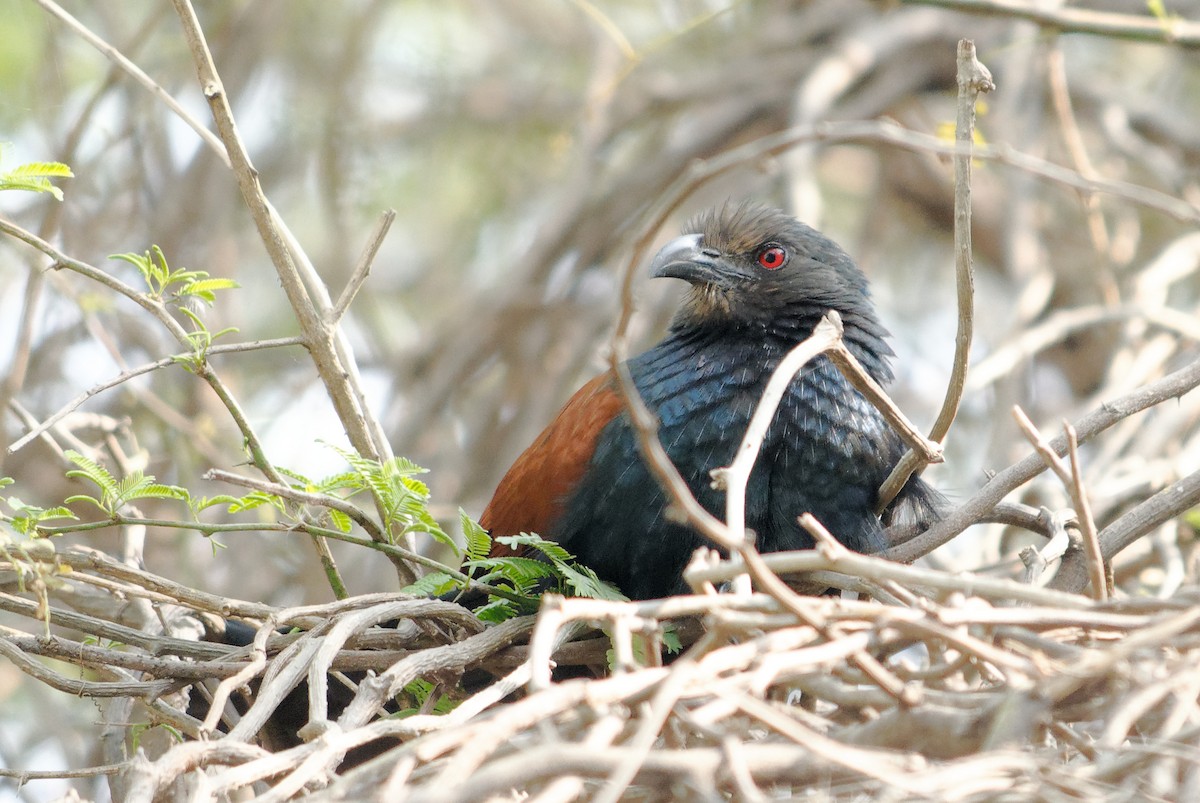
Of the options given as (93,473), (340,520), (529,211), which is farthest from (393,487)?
(529,211)

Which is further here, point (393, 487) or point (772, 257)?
point (772, 257)

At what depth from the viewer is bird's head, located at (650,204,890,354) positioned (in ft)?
12.3

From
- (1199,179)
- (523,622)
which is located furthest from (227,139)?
(1199,179)

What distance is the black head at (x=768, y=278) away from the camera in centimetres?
375

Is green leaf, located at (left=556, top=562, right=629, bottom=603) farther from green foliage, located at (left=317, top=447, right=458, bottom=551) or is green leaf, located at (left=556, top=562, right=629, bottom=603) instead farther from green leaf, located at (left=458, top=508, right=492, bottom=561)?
green foliage, located at (left=317, top=447, right=458, bottom=551)

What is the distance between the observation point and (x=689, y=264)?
3838 millimetres

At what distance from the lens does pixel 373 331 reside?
624 cm

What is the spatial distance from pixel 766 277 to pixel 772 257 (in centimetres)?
10

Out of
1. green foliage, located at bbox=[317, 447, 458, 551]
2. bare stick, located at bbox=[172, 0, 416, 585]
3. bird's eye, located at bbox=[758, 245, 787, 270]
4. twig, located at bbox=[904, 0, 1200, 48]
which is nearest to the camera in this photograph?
bare stick, located at bbox=[172, 0, 416, 585]

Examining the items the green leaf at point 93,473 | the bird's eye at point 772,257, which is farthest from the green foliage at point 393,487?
the bird's eye at point 772,257

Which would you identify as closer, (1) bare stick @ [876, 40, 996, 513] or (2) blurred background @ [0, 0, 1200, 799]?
(1) bare stick @ [876, 40, 996, 513]

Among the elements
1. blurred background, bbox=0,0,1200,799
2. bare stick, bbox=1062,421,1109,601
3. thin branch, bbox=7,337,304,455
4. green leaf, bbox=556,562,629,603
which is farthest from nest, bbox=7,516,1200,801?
blurred background, bbox=0,0,1200,799

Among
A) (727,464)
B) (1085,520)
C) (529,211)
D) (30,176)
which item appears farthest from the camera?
(529,211)

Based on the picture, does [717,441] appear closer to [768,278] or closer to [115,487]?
[768,278]
